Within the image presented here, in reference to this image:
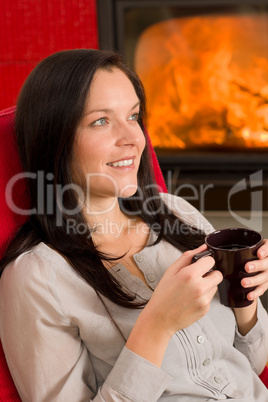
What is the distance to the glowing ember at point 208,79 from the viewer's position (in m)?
2.47

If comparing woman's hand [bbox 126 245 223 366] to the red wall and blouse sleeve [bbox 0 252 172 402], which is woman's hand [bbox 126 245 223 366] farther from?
the red wall

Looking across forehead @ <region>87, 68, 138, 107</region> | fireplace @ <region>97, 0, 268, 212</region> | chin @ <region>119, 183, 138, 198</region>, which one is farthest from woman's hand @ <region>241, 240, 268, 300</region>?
fireplace @ <region>97, 0, 268, 212</region>

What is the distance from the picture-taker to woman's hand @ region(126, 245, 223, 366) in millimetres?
844

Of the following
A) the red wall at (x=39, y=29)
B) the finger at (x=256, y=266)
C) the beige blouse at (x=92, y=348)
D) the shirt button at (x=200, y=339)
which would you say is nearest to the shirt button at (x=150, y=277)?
the beige blouse at (x=92, y=348)

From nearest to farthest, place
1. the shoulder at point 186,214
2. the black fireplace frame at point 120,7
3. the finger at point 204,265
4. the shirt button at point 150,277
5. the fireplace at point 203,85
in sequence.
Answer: the finger at point 204,265, the shirt button at point 150,277, the shoulder at point 186,214, the black fireplace frame at point 120,7, the fireplace at point 203,85

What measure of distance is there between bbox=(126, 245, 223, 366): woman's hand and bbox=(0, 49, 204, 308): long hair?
0.12m

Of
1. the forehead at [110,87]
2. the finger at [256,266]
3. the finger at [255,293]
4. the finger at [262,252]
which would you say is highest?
the forehead at [110,87]

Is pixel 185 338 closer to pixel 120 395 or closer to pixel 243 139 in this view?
pixel 120 395

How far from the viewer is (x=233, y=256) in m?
0.84

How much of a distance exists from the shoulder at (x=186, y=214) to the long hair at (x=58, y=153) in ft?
0.88

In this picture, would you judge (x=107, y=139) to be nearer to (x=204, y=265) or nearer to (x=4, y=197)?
(x=4, y=197)

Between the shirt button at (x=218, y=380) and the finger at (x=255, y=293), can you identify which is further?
the shirt button at (x=218, y=380)

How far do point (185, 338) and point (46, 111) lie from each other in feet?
1.59

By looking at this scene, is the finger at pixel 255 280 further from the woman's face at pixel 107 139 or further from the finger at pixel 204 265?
the woman's face at pixel 107 139
